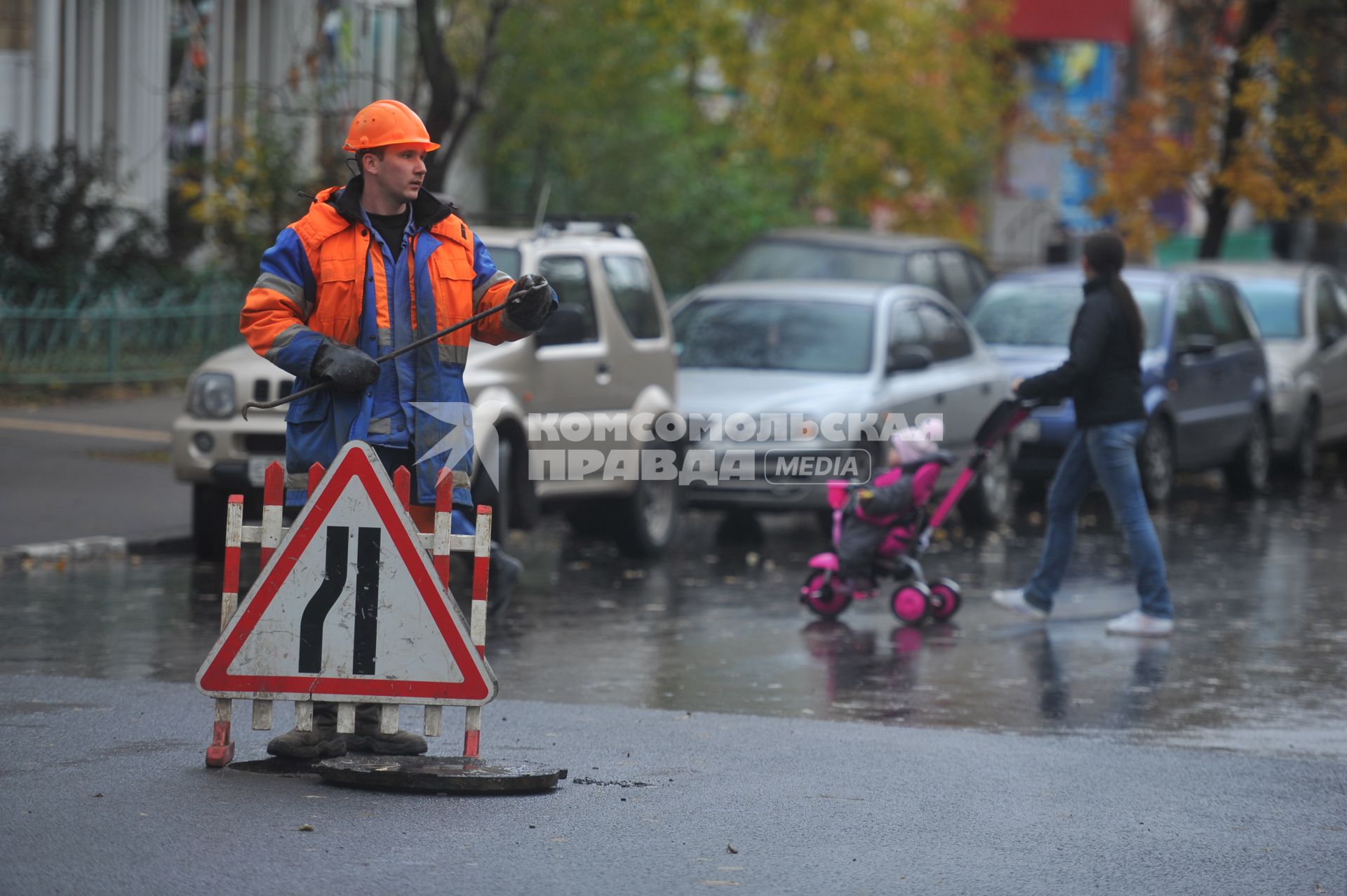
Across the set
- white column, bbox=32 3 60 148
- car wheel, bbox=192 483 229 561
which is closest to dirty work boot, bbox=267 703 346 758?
car wheel, bbox=192 483 229 561

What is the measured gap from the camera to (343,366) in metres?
5.88

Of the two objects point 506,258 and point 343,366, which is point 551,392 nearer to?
point 506,258

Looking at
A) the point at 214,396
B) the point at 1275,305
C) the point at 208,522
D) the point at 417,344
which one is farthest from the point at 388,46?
the point at 417,344

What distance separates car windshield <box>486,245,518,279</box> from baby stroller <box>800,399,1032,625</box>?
253 centimetres

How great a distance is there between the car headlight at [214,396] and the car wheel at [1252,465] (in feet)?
31.2

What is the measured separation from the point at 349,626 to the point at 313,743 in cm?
42

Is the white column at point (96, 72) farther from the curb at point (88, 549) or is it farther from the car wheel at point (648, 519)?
the car wheel at point (648, 519)

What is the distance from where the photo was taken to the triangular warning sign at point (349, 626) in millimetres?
5891

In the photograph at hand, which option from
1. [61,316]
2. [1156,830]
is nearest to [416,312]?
[1156,830]

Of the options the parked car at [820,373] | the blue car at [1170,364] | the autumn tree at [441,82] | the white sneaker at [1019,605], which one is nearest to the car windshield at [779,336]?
the parked car at [820,373]

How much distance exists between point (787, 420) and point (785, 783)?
6.49 meters

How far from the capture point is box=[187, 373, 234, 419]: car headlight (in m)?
11.1

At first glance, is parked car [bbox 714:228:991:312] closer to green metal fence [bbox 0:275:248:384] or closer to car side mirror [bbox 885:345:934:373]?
car side mirror [bbox 885:345:934:373]

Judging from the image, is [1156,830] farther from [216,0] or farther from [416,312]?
[216,0]
